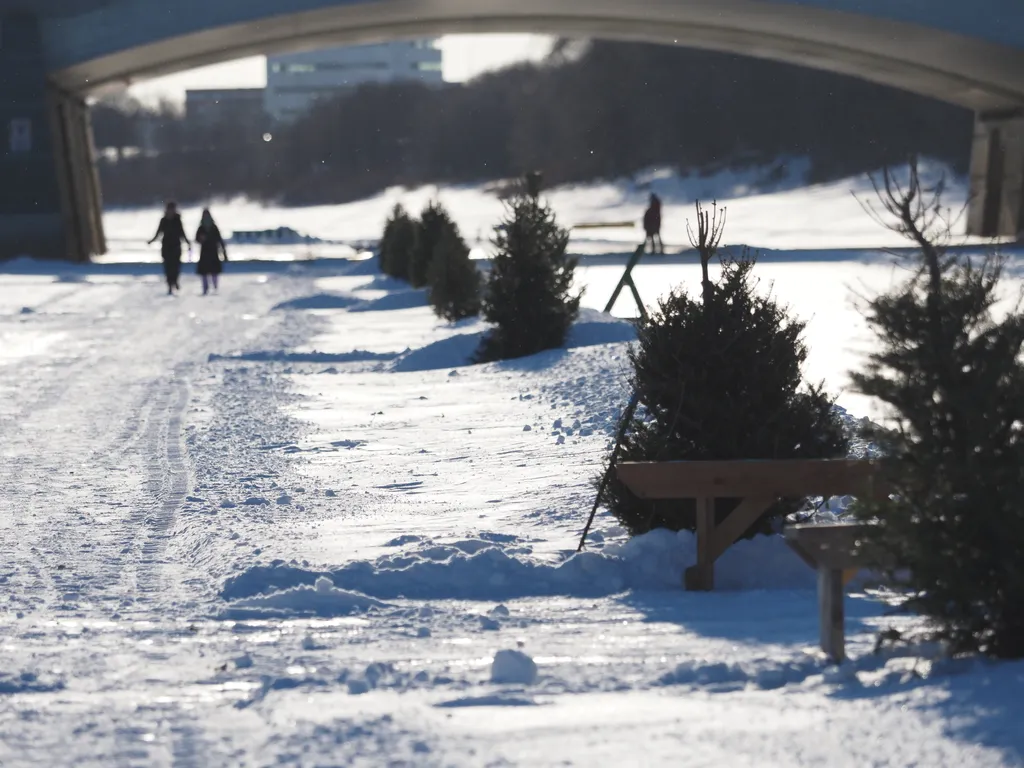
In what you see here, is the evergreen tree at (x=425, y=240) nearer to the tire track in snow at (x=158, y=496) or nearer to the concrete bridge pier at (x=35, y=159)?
the tire track in snow at (x=158, y=496)

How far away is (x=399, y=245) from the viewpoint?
91.7ft

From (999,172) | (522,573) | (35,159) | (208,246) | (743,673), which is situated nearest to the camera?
(743,673)

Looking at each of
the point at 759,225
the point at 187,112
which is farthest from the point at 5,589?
the point at 187,112

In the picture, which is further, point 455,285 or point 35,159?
point 35,159

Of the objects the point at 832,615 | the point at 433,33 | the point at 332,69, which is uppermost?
the point at 332,69

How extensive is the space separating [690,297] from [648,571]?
123 cm

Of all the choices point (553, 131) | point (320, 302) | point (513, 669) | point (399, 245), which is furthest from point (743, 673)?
point (553, 131)

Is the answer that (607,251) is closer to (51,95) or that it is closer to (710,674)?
(51,95)

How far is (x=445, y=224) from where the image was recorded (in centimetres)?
2280

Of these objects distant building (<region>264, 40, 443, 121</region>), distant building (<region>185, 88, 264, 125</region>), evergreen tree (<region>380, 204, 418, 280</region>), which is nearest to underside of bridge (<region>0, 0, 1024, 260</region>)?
evergreen tree (<region>380, 204, 418, 280</region>)

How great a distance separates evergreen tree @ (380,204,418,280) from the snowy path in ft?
50.8

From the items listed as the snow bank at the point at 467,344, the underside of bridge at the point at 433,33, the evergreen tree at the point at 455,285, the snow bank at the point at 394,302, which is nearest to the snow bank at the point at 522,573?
the snow bank at the point at 467,344

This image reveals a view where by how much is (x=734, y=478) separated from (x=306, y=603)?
5.63ft

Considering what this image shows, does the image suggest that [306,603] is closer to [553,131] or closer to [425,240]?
[425,240]
